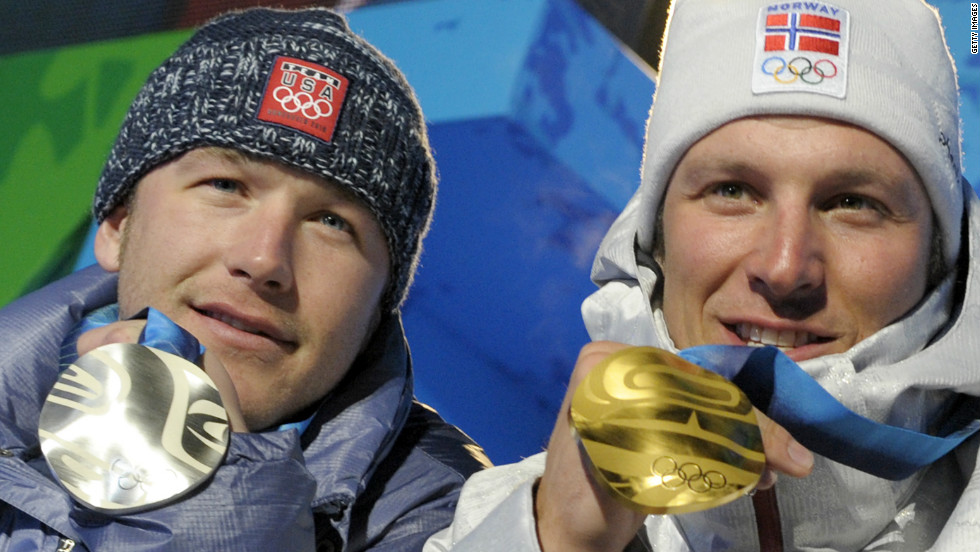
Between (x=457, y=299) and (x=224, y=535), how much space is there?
0.92 meters

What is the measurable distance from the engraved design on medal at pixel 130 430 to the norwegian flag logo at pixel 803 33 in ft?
2.26

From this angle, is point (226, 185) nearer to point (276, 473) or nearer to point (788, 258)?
point (276, 473)

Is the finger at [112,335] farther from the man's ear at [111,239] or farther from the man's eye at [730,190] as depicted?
the man's eye at [730,190]

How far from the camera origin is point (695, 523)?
3.60ft

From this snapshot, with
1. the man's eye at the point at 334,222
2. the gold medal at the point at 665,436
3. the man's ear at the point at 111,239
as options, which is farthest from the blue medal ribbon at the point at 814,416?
the man's ear at the point at 111,239

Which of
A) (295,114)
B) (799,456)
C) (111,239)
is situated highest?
(295,114)

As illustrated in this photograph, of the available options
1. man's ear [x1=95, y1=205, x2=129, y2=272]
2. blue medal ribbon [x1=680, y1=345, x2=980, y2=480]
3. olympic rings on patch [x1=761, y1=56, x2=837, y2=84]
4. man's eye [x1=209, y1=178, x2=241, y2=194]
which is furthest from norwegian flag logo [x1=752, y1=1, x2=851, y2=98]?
man's ear [x1=95, y1=205, x2=129, y2=272]

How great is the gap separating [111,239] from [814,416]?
1.01 meters

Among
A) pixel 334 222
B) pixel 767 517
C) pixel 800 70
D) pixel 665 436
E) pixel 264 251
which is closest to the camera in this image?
pixel 665 436

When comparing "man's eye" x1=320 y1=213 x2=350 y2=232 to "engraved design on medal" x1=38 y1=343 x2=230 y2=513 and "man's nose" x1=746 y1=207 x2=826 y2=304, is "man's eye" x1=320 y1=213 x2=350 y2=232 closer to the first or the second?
"engraved design on medal" x1=38 y1=343 x2=230 y2=513

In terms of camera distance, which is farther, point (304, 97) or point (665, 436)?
point (304, 97)

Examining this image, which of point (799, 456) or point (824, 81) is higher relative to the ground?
point (824, 81)

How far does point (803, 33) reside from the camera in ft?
3.82

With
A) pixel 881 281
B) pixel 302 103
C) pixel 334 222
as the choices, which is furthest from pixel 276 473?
pixel 881 281
